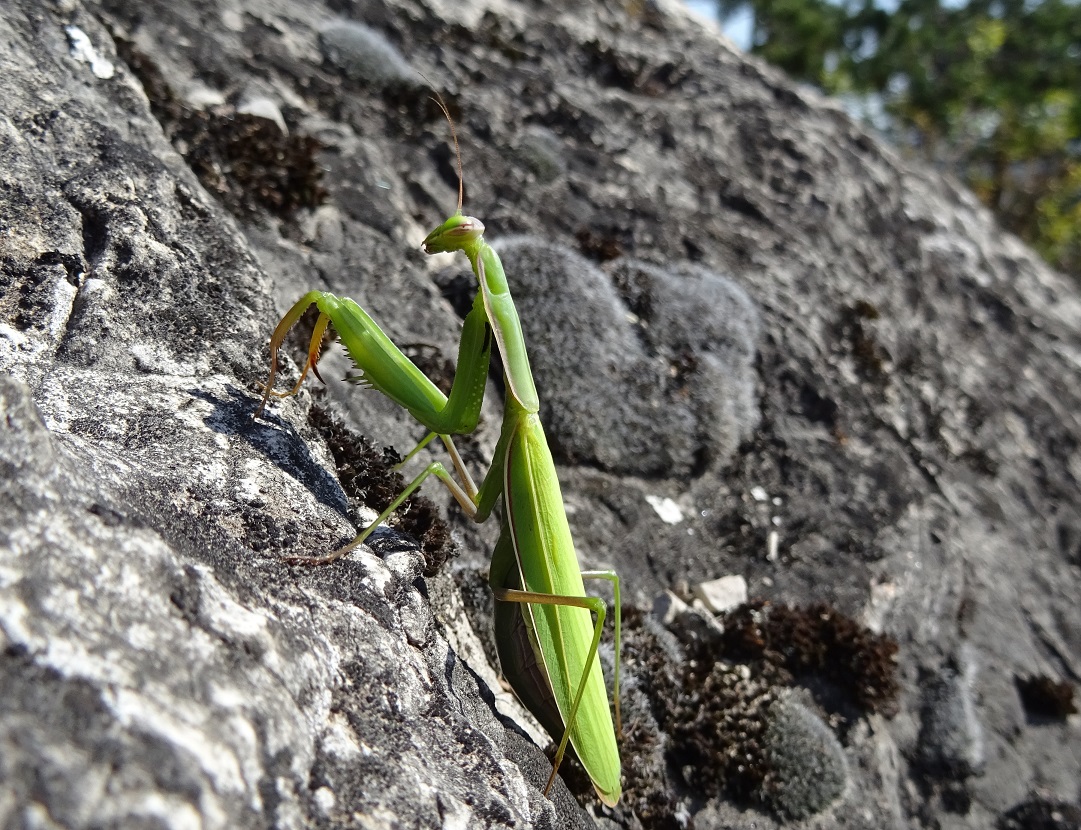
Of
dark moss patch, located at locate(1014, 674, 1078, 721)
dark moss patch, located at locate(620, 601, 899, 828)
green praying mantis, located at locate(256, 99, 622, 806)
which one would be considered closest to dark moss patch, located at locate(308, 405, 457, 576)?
green praying mantis, located at locate(256, 99, 622, 806)

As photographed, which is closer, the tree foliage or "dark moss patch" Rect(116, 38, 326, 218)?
"dark moss patch" Rect(116, 38, 326, 218)

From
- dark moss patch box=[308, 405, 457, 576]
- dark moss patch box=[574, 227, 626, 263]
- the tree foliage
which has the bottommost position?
dark moss patch box=[308, 405, 457, 576]

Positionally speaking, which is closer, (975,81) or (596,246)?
(596,246)

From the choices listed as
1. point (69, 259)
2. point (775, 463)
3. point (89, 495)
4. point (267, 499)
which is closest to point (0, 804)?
point (89, 495)

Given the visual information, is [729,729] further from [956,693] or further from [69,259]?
[69,259]

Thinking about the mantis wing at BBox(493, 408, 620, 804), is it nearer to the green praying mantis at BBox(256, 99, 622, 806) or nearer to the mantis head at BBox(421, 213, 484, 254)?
the green praying mantis at BBox(256, 99, 622, 806)

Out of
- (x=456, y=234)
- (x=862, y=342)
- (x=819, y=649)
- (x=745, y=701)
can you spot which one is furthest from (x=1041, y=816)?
(x=456, y=234)

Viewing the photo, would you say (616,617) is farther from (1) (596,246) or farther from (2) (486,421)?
(1) (596,246)

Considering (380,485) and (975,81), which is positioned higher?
(975,81)
